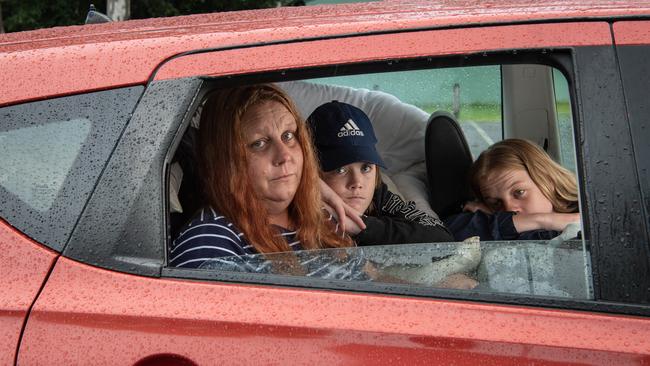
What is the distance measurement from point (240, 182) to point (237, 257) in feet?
1.34


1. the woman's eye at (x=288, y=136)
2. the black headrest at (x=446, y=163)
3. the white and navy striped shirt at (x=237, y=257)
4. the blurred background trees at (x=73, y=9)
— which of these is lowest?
the white and navy striped shirt at (x=237, y=257)

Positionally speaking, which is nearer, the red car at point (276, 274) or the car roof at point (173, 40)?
the red car at point (276, 274)

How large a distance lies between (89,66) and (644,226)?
105 cm

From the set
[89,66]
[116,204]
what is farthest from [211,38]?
[116,204]

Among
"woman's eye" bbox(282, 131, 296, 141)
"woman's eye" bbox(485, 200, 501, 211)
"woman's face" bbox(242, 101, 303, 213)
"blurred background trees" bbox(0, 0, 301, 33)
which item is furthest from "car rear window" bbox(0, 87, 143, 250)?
"blurred background trees" bbox(0, 0, 301, 33)

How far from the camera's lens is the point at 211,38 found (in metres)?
2.01

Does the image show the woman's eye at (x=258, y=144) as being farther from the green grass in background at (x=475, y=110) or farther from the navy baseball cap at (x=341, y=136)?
the green grass in background at (x=475, y=110)

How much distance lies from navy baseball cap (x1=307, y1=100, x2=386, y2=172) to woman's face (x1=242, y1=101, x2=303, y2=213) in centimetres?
54

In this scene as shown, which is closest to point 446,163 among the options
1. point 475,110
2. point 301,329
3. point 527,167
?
point 475,110

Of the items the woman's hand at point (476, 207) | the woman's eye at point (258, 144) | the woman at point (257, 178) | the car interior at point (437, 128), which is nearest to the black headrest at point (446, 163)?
the car interior at point (437, 128)

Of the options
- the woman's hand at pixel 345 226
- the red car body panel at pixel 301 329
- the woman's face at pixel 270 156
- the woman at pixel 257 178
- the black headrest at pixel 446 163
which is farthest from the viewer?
the black headrest at pixel 446 163

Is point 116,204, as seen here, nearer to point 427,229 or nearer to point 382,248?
point 382,248

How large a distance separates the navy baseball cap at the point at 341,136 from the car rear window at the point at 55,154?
1240 millimetres

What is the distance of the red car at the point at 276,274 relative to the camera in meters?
1.84
